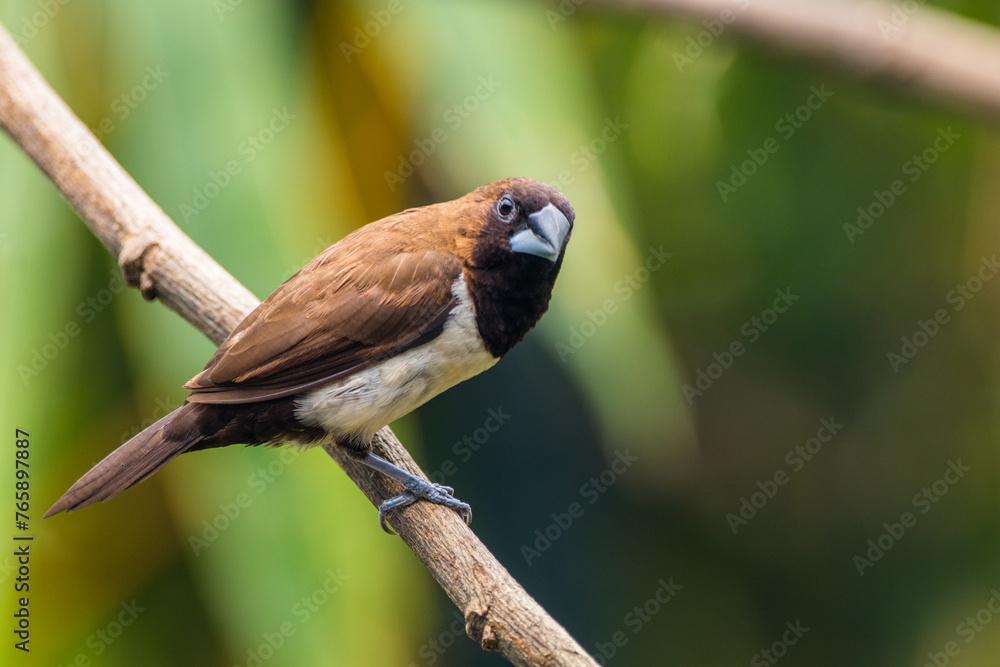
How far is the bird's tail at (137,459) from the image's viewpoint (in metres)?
1.76

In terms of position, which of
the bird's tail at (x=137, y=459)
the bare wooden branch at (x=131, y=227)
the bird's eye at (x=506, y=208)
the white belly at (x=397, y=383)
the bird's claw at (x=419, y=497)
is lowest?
the bird's claw at (x=419, y=497)

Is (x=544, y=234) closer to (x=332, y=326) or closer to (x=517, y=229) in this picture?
(x=517, y=229)

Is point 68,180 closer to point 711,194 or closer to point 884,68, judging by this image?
A: point 884,68

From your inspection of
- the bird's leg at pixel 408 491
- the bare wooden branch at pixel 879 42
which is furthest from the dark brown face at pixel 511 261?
the bare wooden branch at pixel 879 42

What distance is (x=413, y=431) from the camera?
3.12 m

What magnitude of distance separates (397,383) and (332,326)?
191 mm

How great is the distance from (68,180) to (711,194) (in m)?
2.48

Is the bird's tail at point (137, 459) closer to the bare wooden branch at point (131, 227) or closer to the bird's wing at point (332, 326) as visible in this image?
the bird's wing at point (332, 326)

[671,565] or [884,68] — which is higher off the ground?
[884,68]

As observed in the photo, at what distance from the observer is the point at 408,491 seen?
1.99 metres

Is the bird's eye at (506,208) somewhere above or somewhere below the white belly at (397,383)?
above

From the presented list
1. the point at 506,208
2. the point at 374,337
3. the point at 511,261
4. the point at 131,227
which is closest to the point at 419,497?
the point at 374,337

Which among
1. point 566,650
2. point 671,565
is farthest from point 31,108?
point 671,565

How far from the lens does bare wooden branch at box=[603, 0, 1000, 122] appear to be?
236cm
